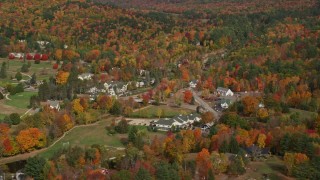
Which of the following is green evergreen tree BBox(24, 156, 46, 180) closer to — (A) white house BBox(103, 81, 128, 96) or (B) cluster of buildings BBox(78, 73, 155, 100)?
(B) cluster of buildings BBox(78, 73, 155, 100)

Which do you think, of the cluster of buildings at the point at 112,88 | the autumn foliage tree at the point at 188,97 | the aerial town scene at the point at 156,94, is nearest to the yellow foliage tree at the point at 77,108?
the aerial town scene at the point at 156,94

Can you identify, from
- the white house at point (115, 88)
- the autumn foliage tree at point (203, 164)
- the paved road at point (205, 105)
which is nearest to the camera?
the autumn foliage tree at point (203, 164)

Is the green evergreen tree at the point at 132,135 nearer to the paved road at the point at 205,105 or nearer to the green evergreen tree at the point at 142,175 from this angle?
the green evergreen tree at the point at 142,175

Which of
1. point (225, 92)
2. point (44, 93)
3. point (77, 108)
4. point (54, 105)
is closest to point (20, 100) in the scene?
point (44, 93)

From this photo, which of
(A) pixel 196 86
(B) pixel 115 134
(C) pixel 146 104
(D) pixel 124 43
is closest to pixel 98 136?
(B) pixel 115 134

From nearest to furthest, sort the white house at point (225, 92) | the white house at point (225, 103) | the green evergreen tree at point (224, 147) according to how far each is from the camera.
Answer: the green evergreen tree at point (224, 147) → the white house at point (225, 103) → the white house at point (225, 92)

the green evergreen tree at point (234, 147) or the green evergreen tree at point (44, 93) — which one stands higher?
the green evergreen tree at point (234, 147)
